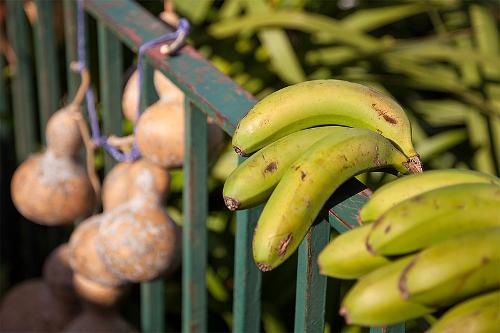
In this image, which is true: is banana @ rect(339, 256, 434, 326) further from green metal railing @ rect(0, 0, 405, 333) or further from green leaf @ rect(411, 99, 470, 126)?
green leaf @ rect(411, 99, 470, 126)

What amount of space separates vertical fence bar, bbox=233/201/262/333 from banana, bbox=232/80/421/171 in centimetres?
22

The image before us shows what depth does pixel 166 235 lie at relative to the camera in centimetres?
150

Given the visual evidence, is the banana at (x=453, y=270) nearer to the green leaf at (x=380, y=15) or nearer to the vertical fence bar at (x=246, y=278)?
the vertical fence bar at (x=246, y=278)

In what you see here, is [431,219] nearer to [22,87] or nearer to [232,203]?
[232,203]

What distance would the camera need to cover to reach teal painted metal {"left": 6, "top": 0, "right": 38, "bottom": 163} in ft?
7.27

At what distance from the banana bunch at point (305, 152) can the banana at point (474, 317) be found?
88 millimetres

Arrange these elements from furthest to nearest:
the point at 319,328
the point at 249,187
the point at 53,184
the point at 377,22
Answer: the point at 377,22 → the point at 53,184 → the point at 319,328 → the point at 249,187

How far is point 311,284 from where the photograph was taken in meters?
1.04

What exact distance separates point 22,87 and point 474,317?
5.59 ft

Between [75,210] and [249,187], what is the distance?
2.70 ft

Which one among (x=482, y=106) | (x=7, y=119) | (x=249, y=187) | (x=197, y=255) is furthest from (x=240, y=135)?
(x=482, y=106)

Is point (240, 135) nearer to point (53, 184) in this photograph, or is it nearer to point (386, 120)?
point (386, 120)

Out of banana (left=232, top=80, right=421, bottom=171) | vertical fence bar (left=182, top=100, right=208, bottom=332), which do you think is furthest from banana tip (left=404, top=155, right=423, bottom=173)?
vertical fence bar (left=182, top=100, right=208, bottom=332)

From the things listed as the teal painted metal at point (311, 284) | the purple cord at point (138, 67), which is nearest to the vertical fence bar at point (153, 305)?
the purple cord at point (138, 67)
